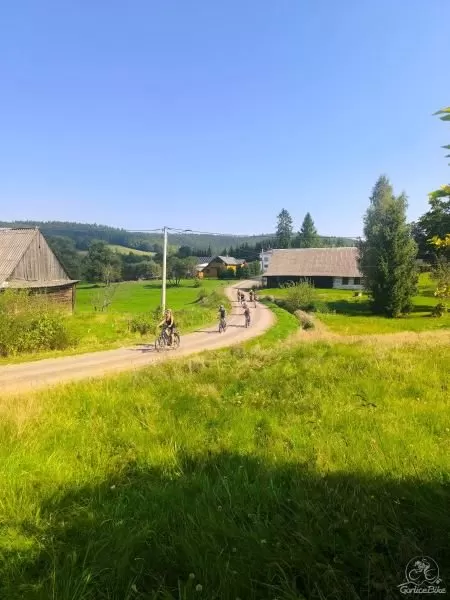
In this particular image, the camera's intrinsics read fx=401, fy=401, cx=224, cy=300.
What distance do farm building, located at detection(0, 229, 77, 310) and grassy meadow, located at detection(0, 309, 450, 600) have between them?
1229 inches

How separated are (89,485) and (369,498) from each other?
9.06ft

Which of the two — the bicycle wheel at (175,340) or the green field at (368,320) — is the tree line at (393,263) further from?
the bicycle wheel at (175,340)

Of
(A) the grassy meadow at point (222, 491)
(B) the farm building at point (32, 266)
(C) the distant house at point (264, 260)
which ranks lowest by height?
(A) the grassy meadow at point (222, 491)

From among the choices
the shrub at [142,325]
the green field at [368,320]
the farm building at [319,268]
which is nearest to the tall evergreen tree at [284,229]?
the farm building at [319,268]

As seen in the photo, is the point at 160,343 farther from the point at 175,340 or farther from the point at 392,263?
the point at 392,263

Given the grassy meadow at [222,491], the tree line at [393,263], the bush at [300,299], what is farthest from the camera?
the bush at [300,299]

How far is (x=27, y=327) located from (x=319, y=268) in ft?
219

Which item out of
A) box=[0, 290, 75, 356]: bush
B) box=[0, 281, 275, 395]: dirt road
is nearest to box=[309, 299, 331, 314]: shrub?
box=[0, 281, 275, 395]: dirt road

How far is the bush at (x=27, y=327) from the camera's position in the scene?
2003 cm

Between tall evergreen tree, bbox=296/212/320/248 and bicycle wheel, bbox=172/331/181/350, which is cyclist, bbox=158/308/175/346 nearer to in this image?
bicycle wheel, bbox=172/331/181/350

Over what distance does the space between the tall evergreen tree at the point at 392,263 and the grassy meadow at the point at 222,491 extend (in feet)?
132

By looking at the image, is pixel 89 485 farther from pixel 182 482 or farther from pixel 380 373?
pixel 380 373

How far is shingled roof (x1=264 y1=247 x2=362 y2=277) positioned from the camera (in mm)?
78812

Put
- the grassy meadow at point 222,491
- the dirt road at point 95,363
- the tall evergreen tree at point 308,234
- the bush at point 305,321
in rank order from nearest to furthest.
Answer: the grassy meadow at point 222,491
the dirt road at point 95,363
the bush at point 305,321
the tall evergreen tree at point 308,234
